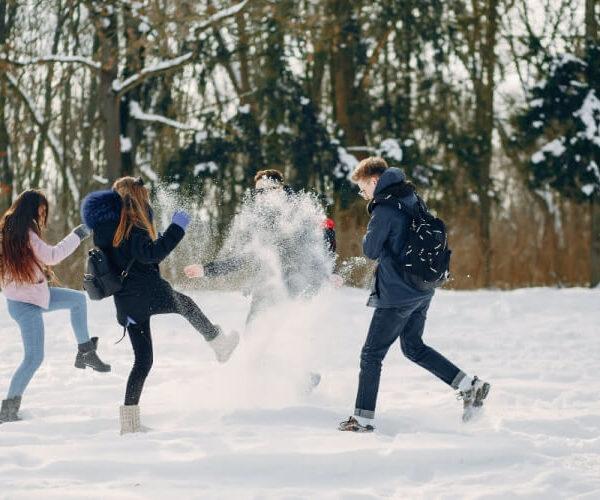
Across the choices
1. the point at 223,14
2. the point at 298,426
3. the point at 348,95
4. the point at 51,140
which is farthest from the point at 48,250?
the point at 51,140

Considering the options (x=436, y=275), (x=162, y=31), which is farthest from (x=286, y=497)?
(x=162, y=31)

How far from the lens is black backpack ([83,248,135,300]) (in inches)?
222

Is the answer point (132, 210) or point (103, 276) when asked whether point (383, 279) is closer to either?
point (132, 210)

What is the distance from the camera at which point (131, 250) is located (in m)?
5.60

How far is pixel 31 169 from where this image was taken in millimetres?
24500

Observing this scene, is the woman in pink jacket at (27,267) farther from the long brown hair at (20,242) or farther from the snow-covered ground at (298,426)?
the snow-covered ground at (298,426)

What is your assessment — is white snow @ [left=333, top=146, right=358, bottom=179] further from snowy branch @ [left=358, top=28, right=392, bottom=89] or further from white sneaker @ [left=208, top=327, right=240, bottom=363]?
white sneaker @ [left=208, top=327, right=240, bottom=363]

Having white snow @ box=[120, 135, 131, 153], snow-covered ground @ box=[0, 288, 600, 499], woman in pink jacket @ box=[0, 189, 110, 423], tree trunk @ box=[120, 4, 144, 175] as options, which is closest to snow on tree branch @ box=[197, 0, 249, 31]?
tree trunk @ box=[120, 4, 144, 175]

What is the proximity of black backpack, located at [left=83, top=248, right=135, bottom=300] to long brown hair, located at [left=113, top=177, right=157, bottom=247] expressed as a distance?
0.44ft

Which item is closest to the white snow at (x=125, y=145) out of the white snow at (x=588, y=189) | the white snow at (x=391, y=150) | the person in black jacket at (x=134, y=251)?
the white snow at (x=391, y=150)

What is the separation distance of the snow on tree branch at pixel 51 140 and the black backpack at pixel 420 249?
13.6m

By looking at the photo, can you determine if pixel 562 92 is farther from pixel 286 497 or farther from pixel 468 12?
pixel 286 497

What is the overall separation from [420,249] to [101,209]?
192 centimetres

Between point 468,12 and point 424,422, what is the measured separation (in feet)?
55.3
